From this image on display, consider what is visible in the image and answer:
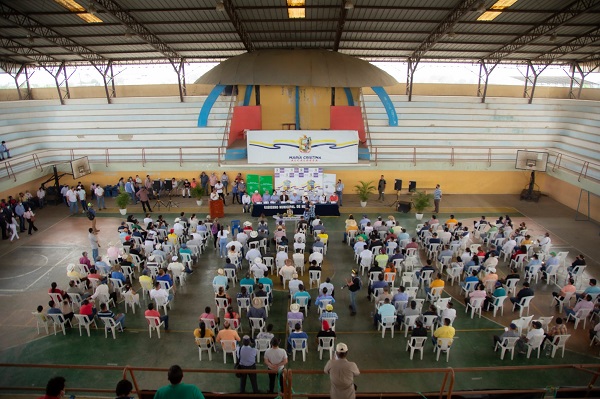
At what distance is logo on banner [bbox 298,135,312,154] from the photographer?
21359 millimetres

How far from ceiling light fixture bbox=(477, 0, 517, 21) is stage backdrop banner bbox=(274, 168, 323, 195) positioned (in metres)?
11.3

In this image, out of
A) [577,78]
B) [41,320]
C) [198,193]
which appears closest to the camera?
[41,320]

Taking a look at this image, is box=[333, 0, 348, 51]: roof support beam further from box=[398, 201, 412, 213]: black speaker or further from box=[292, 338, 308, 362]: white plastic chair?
box=[292, 338, 308, 362]: white plastic chair

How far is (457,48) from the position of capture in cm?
2511

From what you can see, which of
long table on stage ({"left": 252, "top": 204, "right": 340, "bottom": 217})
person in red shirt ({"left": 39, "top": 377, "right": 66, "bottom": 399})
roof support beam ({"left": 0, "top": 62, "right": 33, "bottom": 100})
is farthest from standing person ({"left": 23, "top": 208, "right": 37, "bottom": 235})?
person in red shirt ({"left": 39, "top": 377, "right": 66, "bottom": 399})

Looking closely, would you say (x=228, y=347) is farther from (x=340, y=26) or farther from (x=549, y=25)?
(x=549, y=25)

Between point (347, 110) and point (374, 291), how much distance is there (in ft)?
53.3

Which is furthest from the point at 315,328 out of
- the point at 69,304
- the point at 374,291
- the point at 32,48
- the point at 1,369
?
the point at 32,48

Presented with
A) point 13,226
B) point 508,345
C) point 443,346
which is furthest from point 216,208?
point 508,345

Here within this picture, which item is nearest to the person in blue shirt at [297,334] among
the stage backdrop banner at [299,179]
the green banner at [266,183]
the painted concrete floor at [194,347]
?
the painted concrete floor at [194,347]

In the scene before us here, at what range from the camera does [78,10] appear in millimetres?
19219

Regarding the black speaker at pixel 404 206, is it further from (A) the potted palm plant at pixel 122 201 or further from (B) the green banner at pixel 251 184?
(A) the potted palm plant at pixel 122 201

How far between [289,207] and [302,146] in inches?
139

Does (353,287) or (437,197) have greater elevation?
(437,197)
